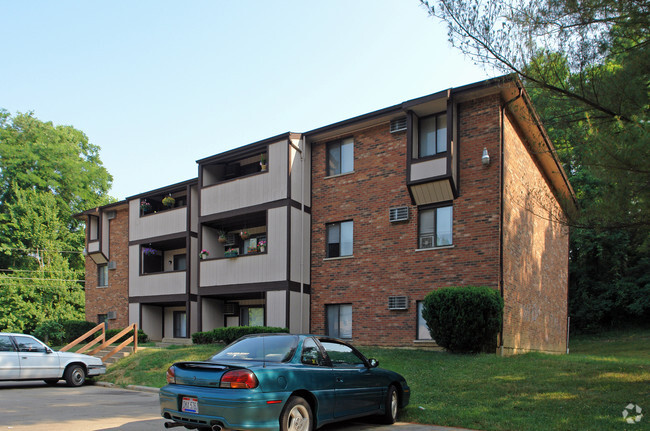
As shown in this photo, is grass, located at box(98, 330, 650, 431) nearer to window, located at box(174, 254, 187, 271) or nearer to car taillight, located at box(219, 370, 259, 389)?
car taillight, located at box(219, 370, 259, 389)

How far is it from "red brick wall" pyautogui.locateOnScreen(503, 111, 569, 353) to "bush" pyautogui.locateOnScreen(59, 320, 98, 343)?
→ 21.9 metres

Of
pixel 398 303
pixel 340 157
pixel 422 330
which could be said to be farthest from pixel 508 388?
pixel 340 157

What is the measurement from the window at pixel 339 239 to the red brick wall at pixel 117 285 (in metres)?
13.9

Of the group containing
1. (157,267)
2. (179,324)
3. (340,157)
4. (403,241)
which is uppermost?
(340,157)

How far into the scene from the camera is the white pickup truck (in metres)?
14.0

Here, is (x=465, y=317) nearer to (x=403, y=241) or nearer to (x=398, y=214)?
(x=403, y=241)

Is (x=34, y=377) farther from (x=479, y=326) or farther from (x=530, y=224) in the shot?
(x=530, y=224)

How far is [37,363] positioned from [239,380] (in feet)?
34.0

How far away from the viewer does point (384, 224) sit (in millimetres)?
18547

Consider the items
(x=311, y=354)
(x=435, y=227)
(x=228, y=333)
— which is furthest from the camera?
(x=228, y=333)

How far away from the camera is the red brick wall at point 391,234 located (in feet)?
54.1

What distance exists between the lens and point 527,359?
14281mm

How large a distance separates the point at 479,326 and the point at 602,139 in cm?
641

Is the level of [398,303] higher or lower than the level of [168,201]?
lower
